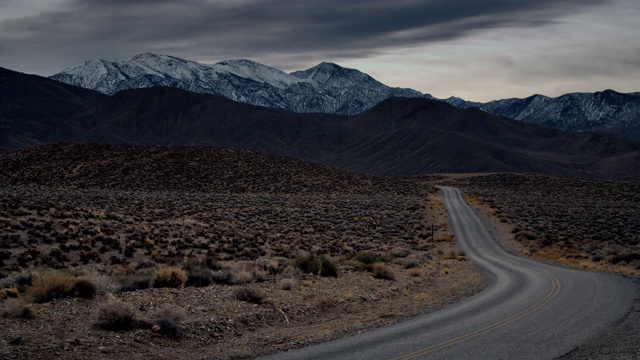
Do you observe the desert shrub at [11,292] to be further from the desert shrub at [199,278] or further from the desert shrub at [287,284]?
the desert shrub at [287,284]

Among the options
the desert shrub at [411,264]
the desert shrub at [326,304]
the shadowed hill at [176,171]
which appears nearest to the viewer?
the desert shrub at [326,304]

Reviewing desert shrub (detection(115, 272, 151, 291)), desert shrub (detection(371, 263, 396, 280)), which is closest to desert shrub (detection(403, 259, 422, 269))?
desert shrub (detection(371, 263, 396, 280))

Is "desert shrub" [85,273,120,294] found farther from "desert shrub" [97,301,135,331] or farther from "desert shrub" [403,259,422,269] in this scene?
"desert shrub" [403,259,422,269]

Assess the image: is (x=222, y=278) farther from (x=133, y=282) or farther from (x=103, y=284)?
(x=103, y=284)

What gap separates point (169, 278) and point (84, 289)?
3.03 m

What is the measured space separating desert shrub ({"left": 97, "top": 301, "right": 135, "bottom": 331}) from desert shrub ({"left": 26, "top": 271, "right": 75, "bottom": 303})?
209cm

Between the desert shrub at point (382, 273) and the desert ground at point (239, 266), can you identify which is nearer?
the desert ground at point (239, 266)

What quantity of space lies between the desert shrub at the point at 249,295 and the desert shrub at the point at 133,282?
2.77 meters

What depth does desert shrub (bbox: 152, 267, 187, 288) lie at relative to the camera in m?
17.3

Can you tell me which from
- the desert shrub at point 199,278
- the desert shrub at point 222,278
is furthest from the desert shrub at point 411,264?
the desert shrub at point 199,278

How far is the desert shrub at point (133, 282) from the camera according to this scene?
16.4m

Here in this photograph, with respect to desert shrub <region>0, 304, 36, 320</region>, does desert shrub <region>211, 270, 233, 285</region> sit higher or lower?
lower

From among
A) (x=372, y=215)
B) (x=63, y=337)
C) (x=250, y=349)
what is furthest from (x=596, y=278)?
(x=372, y=215)

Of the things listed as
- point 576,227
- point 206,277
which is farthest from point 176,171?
point 206,277
